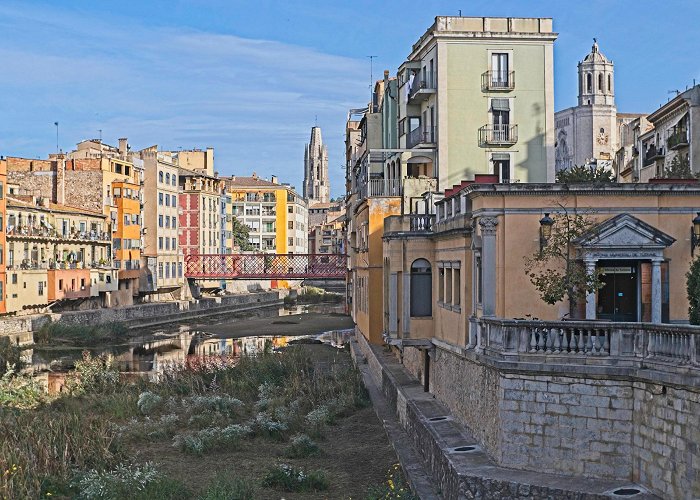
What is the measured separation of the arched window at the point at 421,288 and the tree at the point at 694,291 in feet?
30.8

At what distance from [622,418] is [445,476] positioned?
3.88 meters

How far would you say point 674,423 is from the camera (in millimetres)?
14312

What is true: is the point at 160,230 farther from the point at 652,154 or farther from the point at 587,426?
the point at 587,426

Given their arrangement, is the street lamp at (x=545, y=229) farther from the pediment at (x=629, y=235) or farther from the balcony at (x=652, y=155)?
the balcony at (x=652, y=155)

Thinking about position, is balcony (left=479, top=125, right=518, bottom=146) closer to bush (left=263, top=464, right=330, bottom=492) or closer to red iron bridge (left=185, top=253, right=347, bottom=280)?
bush (left=263, top=464, right=330, bottom=492)

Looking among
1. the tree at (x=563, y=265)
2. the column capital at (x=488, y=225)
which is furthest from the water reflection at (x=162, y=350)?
the tree at (x=563, y=265)

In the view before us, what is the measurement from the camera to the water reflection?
47.6 m

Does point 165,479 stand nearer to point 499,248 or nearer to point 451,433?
point 451,433

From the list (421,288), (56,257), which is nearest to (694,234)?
(421,288)

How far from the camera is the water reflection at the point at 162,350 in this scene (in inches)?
1872

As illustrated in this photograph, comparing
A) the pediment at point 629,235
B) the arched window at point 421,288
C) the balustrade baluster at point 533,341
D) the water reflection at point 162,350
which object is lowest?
the water reflection at point 162,350

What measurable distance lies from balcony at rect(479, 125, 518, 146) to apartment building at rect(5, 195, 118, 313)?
113 feet

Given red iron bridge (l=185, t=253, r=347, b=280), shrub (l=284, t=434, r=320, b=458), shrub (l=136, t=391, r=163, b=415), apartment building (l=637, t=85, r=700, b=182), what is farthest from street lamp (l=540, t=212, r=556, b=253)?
red iron bridge (l=185, t=253, r=347, b=280)

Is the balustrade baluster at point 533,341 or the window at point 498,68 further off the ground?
the window at point 498,68
